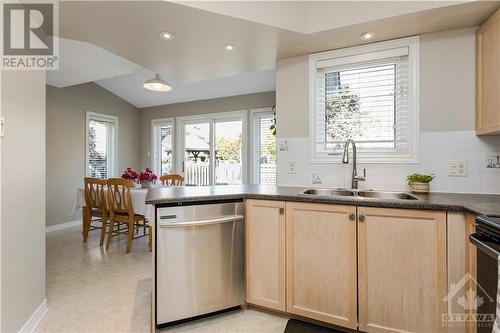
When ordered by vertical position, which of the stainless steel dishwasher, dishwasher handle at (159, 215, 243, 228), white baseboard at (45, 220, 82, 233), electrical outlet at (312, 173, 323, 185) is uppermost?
electrical outlet at (312, 173, 323, 185)

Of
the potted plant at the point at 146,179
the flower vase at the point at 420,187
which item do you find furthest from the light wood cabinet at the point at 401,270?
the potted plant at the point at 146,179

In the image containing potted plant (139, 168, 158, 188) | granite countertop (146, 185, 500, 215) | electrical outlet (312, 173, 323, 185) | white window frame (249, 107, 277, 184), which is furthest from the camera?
white window frame (249, 107, 277, 184)

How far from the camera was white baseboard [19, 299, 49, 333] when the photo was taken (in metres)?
1.74

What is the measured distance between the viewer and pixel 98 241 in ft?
13.3

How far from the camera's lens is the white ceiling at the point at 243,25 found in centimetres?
183

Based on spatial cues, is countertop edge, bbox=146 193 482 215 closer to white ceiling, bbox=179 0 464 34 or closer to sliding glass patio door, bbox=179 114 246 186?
white ceiling, bbox=179 0 464 34

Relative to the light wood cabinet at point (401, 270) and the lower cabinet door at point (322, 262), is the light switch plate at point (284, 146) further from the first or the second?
the light wood cabinet at point (401, 270)

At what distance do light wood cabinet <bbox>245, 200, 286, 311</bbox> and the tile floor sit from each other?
17cm

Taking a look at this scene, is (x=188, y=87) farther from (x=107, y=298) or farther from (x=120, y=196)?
(x=107, y=298)

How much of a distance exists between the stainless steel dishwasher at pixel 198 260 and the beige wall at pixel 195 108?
3328 millimetres

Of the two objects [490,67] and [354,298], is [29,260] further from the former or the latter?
[490,67]

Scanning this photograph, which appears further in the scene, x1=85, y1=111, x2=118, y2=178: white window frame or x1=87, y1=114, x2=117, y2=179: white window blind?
x1=87, y1=114, x2=117, y2=179: white window blind

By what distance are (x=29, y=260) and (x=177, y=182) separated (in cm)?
296

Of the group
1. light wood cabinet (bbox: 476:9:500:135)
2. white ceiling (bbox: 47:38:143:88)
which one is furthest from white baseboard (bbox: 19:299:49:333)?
light wood cabinet (bbox: 476:9:500:135)
